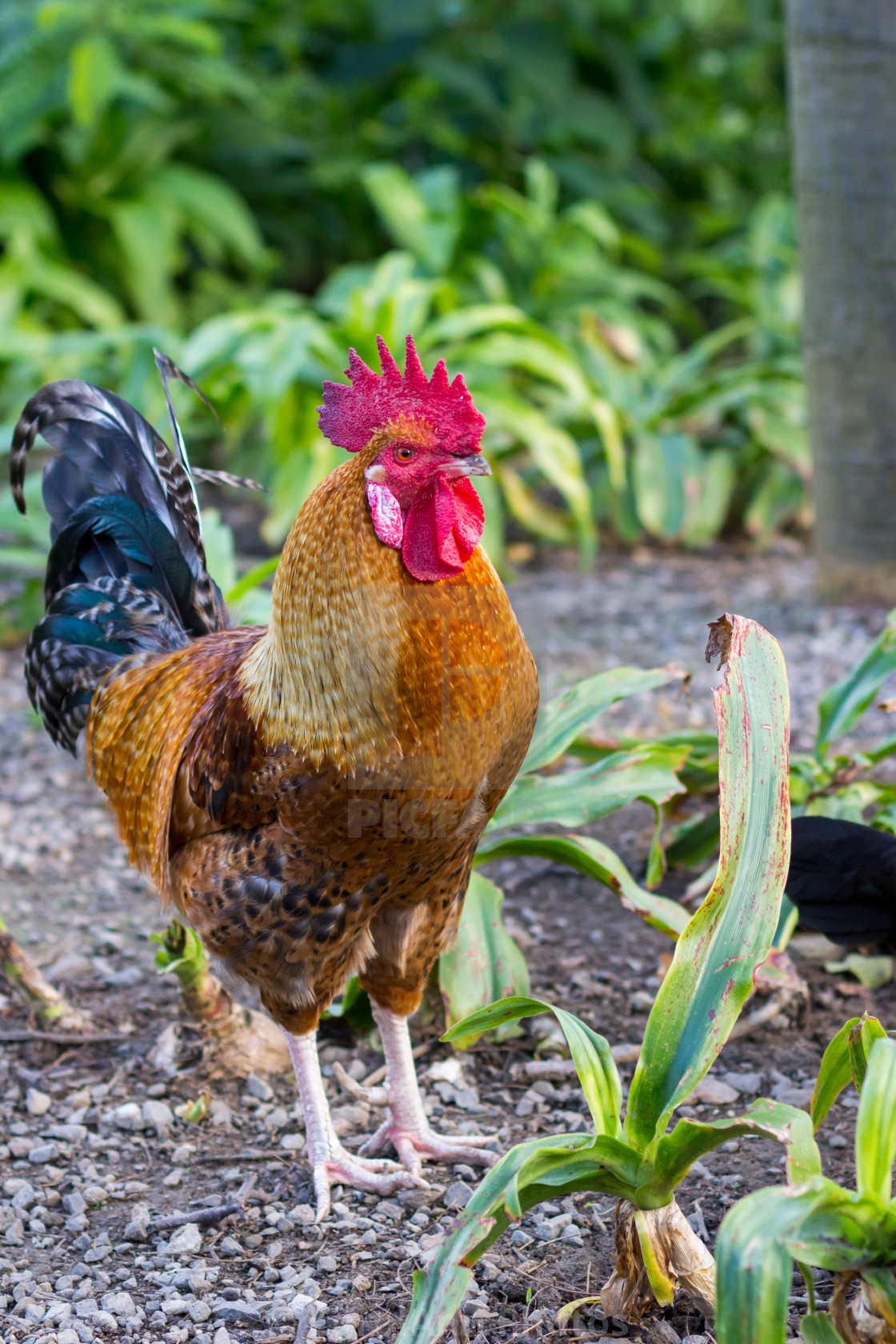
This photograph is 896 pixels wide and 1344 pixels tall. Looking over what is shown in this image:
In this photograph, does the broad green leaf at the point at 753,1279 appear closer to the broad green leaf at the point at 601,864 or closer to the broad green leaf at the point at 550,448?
the broad green leaf at the point at 601,864

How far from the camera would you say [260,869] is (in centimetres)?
222

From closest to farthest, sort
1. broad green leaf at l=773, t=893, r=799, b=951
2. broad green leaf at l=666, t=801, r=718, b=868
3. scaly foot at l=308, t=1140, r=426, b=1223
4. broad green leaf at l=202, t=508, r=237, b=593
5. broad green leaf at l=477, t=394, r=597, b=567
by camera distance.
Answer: scaly foot at l=308, t=1140, r=426, b=1223 < broad green leaf at l=773, t=893, r=799, b=951 < broad green leaf at l=666, t=801, r=718, b=868 < broad green leaf at l=202, t=508, r=237, b=593 < broad green leaf at l=477, t=394, r=597, b=567

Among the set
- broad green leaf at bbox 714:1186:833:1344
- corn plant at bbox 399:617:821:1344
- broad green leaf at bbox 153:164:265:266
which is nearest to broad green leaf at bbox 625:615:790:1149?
corn plant at bbox 399:617:821:1344

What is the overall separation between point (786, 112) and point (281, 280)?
13.9 feet

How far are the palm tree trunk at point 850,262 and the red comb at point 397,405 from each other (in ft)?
10.6

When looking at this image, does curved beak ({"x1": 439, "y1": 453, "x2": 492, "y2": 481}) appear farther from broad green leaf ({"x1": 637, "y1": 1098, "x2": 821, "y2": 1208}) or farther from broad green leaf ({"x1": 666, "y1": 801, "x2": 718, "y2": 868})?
broad green leaf ({"x1": 666, "y1": 801, "x2": 718, "y2": 868})

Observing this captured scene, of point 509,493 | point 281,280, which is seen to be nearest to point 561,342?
point 509,493

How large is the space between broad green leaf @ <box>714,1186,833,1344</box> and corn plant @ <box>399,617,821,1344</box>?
29cm

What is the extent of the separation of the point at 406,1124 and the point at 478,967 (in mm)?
390

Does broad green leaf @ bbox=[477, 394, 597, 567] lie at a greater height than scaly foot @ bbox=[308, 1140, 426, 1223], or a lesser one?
greater

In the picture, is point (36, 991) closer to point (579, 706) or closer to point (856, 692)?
point (579, 706)

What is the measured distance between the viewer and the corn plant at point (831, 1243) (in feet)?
4.52

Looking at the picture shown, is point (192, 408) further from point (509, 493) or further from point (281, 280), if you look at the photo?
point (281, 280)

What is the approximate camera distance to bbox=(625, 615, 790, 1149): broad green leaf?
181cm
